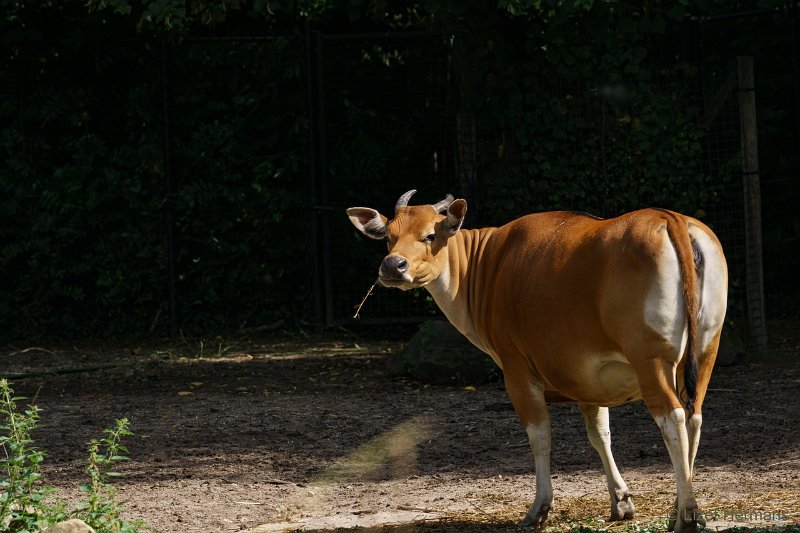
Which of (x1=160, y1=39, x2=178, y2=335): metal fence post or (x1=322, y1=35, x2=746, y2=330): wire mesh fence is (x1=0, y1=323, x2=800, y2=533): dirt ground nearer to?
(x1=322, y1=35, x2=746, y2=330): wire mesh fence

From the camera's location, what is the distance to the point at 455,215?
5258 millimetres

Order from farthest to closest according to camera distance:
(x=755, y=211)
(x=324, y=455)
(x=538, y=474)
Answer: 1. (x=755, y=211)
2. (x=324, y=455)
3. (x=538, y=474)

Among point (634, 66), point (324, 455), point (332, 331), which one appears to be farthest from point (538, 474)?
point (332, 331)

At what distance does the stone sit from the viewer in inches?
328

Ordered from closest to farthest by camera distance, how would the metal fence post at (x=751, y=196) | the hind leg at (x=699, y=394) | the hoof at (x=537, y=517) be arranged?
the hind leg at (x=699, y=394), the hoof at (x=537, y=517), the metal fence post at (x=751, y=196)

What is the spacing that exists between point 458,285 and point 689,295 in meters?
1.33

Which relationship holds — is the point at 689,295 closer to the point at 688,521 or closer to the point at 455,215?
the point at 688,521

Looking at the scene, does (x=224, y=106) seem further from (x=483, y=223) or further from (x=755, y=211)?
(x=755, y=211)

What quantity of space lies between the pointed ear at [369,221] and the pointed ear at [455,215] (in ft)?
1.09

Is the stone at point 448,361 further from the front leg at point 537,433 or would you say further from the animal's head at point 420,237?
the front leg at point 537,433

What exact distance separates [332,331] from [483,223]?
2076 millimetres

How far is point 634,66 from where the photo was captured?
9461 millimetres

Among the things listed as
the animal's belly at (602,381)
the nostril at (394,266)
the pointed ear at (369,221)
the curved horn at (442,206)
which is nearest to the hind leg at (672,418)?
the animal's belly at (602,381)

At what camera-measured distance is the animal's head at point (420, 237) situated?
16.9ft
